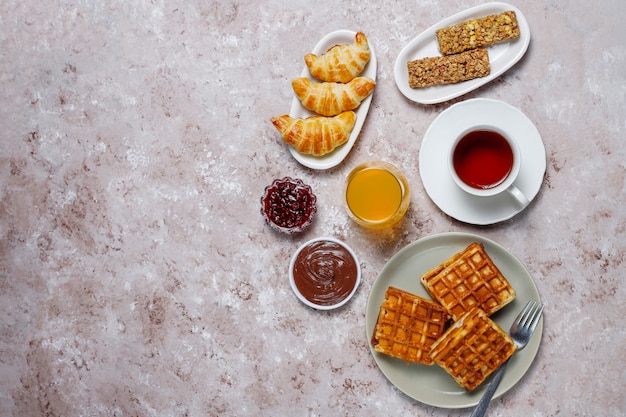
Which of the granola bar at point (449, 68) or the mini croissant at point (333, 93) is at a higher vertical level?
the mini croissant at point (333, 93)

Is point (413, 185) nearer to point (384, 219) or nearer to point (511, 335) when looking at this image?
point (384, 219)

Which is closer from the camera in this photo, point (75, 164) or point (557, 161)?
point (557, 161)

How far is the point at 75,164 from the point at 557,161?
175cm

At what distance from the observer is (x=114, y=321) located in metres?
2.31

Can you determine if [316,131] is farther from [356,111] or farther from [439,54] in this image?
[439,54]

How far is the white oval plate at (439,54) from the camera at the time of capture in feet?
6.94

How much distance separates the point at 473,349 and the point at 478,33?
106 centimetres

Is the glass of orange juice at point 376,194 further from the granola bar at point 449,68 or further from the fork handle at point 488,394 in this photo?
the fork handle at point 488,394

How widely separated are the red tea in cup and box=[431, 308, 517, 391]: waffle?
0.43 meters

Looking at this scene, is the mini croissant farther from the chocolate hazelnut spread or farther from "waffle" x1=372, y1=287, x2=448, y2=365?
→ "waffle" x1=372, y1=287, x2=448, y2=365

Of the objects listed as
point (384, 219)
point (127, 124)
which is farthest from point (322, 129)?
point (127, 124)

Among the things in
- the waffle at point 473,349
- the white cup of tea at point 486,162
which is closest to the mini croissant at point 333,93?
the white cup of tea at point 486,162

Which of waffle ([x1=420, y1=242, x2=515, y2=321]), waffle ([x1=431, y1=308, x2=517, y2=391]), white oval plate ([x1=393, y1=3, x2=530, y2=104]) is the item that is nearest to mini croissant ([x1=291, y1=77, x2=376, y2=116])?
white oval plate ([x1=393, y1=3, x2=530, y2=104])

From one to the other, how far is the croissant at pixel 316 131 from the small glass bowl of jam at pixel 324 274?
0.32m
